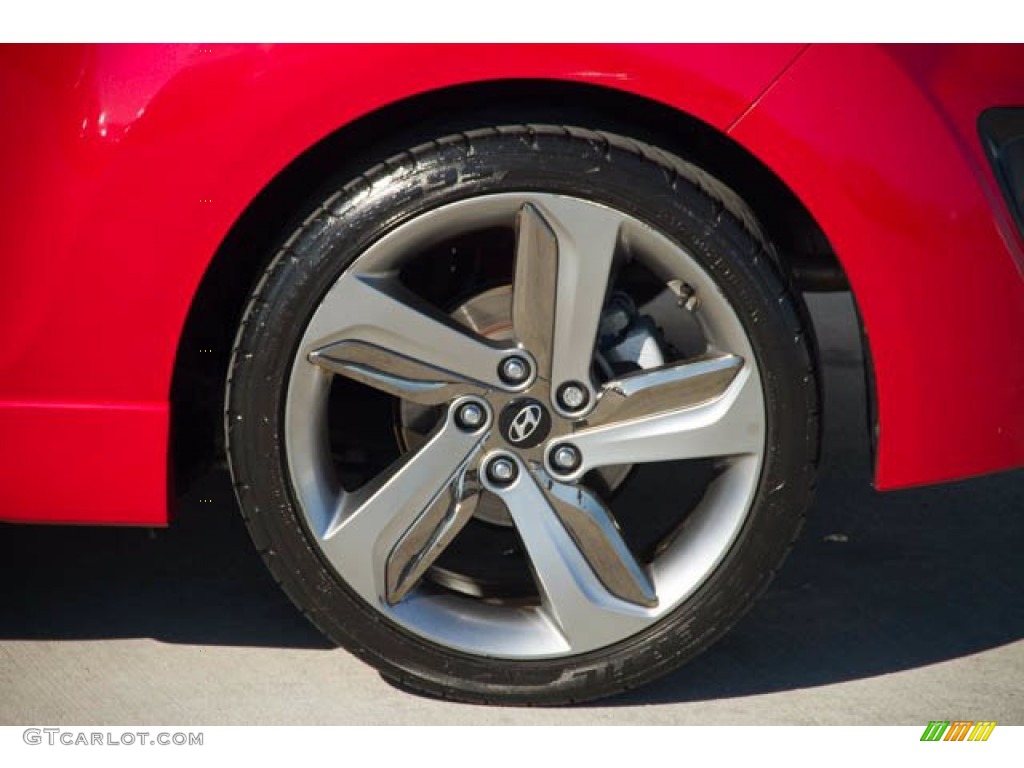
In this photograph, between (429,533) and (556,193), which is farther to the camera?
(429,533)

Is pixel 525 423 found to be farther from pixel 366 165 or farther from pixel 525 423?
pixel 366 165

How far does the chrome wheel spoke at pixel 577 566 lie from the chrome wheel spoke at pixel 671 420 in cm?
7

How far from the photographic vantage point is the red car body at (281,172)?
7.59 feet

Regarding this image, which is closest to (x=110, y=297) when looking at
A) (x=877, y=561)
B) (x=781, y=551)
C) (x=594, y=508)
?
(x=594, y=508)

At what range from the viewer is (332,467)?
2588mm

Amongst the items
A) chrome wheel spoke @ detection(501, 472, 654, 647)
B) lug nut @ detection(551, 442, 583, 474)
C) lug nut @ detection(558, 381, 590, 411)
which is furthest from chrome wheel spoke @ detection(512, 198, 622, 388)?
chrome wheel spoke @ detection(501, 472, 654, 647)

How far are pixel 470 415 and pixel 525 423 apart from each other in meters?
0.09

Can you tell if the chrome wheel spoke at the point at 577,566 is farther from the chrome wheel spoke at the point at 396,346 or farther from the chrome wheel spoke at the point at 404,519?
the chrome wheel spoke at the point at 396,346

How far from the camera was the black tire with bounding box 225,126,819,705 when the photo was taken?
7.89 feet
